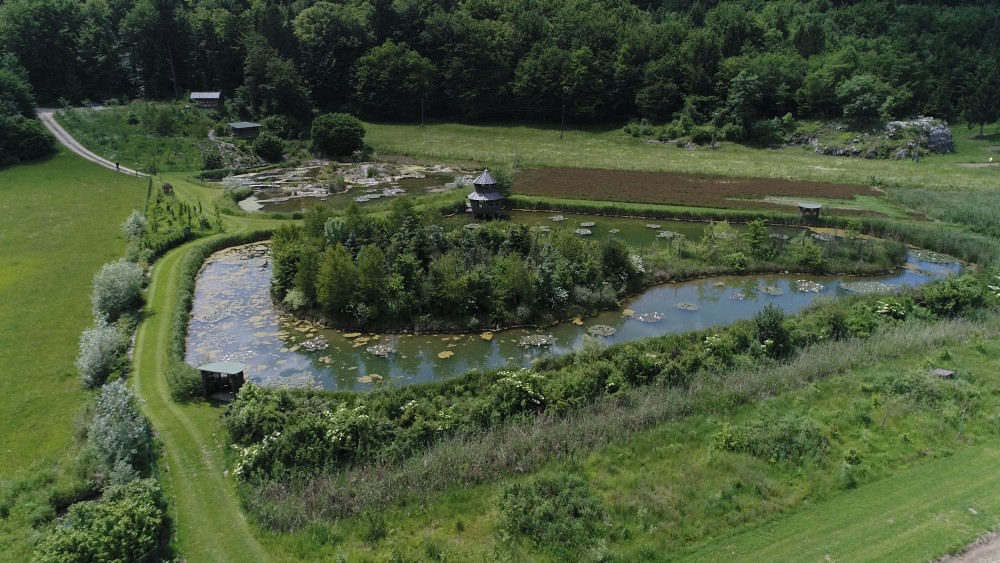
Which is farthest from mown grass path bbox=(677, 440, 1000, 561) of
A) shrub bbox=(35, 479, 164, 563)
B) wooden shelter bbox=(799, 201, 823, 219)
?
wooden shelter bbox=(799, 201, 823, 219)

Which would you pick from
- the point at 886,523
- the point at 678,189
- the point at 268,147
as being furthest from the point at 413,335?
the point at 268,147

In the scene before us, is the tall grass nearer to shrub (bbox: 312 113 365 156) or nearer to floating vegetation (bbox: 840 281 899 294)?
floating vegetation (bbox: 840 281 899 294)

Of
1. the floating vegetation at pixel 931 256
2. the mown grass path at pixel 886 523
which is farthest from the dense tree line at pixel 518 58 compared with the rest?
the mown grass path at pixel 886 523

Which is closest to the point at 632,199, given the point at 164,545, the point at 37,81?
the point at 164,545

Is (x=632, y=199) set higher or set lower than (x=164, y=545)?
higher

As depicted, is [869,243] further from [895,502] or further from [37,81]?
[37,81]

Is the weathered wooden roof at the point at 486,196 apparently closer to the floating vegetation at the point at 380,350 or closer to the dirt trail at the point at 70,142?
the floating vegetation at the point at 380,350

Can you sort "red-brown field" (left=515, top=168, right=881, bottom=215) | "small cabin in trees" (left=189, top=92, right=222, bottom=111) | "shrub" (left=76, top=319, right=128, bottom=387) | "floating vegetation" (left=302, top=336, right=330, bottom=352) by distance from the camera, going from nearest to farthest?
"shrub" (left=76, top=319, right=128, bottom=387) < "floating vegetation" (left=302, top=336, right=330, bottom=352) < "red-brown field" (left=515, top=168, right=881, bottom=215) < "small cabin in trees" (left=189, top=92, right=222, bottom=111)
